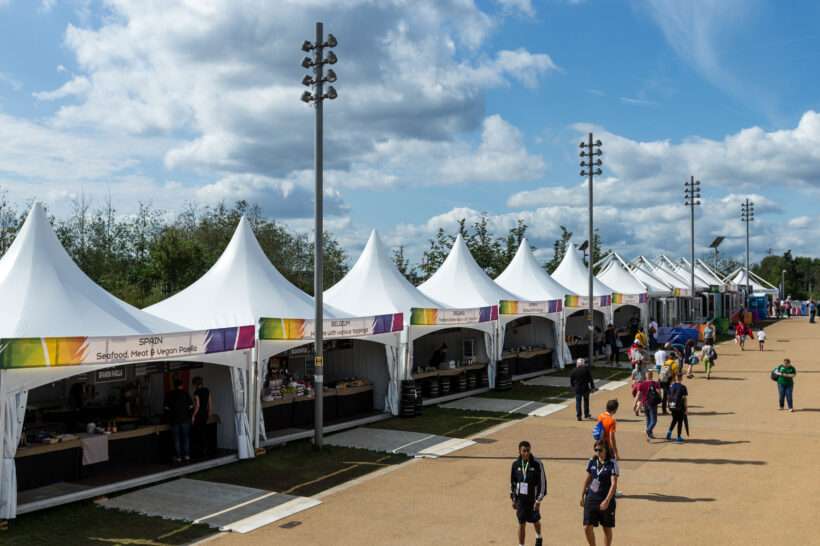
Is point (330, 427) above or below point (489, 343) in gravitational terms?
below

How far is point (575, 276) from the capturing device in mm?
36344

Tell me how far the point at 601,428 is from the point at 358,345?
32.5ft

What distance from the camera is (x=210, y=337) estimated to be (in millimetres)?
13445

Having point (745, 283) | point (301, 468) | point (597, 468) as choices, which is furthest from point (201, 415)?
point (745, 283)

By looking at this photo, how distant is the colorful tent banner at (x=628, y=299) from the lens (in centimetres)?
3446

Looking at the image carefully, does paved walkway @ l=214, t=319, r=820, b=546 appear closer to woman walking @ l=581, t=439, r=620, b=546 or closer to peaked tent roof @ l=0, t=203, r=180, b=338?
woman walking @ l=581, t=439, r=620, b=546

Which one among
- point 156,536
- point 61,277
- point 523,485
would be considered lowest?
point 156,536

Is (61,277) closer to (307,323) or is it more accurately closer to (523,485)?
(307,323)

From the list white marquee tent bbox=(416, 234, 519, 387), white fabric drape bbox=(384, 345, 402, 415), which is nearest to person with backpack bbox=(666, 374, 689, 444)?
white fabric drape bbox=(384, 345, 402, 415)

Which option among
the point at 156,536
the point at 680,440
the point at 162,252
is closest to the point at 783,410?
the point at 680,440

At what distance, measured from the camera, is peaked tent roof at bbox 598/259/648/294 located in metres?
39.7

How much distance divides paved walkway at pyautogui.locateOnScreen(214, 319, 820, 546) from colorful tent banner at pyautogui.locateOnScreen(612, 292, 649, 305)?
15.8 meters

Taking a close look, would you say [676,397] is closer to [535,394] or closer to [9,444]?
[535,394]

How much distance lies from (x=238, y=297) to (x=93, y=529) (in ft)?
24.8
